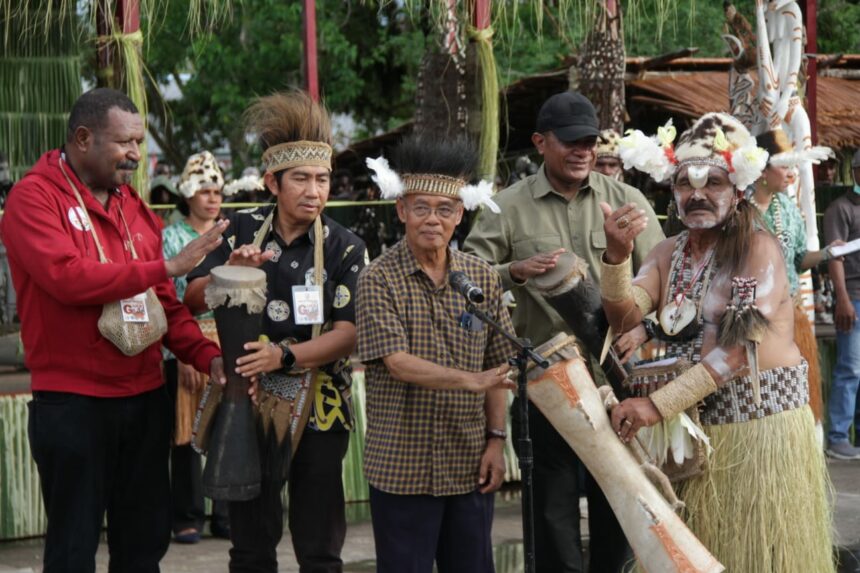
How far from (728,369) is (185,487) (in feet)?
10.9

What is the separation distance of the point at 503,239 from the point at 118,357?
1589mm

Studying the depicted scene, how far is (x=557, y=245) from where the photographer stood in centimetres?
522

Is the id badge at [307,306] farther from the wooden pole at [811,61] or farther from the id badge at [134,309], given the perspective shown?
the wooden pole at [811,61]

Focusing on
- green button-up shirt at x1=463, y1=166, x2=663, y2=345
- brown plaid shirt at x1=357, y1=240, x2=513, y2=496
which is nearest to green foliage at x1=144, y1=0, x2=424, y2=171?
green button-up shirt at x1=463, y1=166, x2=663, y2=345

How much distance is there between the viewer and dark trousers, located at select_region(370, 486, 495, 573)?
4.40 m

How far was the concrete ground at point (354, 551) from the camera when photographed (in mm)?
6340

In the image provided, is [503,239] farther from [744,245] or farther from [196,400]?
[196,400]

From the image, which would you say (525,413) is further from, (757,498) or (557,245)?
(557,245)

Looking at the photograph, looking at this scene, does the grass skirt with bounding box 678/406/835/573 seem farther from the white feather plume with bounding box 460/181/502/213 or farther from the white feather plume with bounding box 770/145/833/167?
the white feather plume with bounding box 460/181/502/213

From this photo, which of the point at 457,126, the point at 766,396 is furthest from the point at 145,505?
the point at 457,126

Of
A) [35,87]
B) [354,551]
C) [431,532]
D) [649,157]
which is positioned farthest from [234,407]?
[35,87]

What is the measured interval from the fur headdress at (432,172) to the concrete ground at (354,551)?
8.16 ft

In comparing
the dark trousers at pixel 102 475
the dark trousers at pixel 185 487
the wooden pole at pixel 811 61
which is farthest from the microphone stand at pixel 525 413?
the wooden pole at pixel 811 61

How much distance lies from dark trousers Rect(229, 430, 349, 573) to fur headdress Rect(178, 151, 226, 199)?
2.45 m
